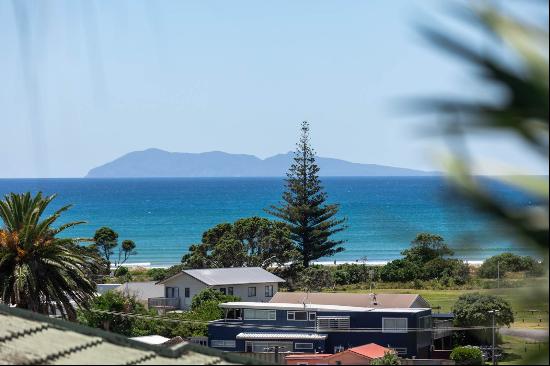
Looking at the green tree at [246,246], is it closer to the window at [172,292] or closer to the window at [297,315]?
the window at [172,292]

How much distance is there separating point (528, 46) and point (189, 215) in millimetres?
189311

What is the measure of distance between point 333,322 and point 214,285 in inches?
542

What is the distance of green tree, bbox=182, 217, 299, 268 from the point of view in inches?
2717

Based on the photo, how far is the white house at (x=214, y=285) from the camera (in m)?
53.3

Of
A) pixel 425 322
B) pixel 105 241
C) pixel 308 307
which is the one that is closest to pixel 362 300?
pixel 308 307

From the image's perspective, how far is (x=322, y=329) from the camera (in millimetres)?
40062

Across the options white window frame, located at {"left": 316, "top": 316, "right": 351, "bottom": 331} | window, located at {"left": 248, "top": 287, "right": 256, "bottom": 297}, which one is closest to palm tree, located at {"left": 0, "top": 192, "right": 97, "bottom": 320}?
white window frame, located at {"left": 316, "top": 316, "right": 351, "bottom": 331}

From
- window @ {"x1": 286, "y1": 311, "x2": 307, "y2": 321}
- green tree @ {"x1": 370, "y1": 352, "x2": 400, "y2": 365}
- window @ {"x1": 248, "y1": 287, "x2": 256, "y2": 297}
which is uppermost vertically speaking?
window @ {"x1": 248, "y1": 287, "x2": 256, "y2": 297}

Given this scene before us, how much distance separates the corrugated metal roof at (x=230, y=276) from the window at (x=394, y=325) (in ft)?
51.2

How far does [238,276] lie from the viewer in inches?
2219

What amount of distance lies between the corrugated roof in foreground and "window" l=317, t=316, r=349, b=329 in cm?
3282

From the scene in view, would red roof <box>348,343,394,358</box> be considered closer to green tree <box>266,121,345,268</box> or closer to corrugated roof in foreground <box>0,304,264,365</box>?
corrugated roof in foreground <box>0,304,264,365</box>

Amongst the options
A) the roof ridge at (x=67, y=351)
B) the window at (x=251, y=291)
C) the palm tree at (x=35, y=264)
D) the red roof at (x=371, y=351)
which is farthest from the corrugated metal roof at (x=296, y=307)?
the roof ridge at (x=67, y=351)

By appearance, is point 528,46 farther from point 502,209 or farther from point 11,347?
point 11,347
